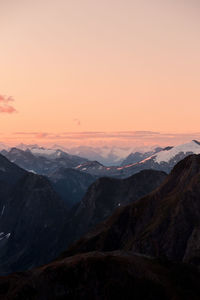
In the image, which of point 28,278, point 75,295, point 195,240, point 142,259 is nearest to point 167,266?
point 142,259

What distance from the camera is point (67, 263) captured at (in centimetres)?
11275

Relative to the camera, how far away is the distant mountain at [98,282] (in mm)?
105125

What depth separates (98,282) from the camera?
357 feet

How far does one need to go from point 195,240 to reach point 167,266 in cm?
7778

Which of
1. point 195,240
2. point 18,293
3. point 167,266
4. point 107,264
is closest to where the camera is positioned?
point 18,293

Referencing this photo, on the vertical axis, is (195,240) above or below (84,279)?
below

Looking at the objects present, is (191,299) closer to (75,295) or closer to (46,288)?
(75,295)

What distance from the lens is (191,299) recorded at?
107688 millimetres

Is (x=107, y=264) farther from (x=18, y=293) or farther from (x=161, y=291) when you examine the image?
(x=18, y=293)

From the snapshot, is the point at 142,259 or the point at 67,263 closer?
the point at 67,263

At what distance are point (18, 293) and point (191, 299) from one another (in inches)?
1841

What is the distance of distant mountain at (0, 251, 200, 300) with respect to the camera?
10512 cm

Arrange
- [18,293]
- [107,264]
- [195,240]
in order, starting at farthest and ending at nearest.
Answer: [195,240]
[107,264]
[18,293]

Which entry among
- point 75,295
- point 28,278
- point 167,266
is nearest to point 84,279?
point 75,295
